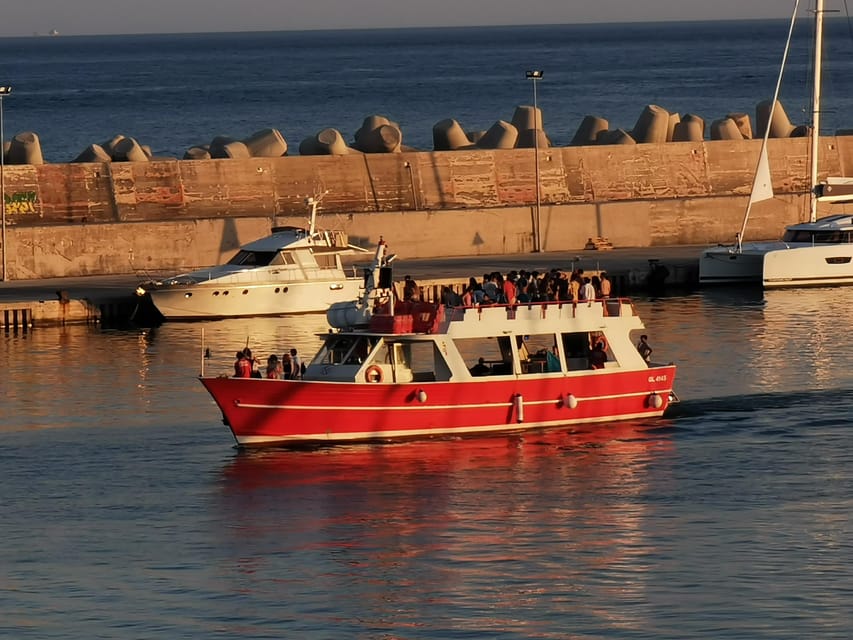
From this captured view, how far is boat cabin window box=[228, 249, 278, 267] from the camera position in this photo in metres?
55.4

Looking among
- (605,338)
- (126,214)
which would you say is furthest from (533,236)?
(605,338)

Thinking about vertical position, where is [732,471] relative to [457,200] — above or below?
below

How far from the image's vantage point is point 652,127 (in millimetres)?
77188

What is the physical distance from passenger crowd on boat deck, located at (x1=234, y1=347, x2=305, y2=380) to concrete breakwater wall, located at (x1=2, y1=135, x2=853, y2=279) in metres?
21.3

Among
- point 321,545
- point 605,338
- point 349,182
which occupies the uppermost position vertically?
point 349,182

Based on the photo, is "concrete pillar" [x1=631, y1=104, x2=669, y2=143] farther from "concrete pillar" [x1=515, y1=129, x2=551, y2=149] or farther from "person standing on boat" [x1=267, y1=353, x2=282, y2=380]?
"person standing on boat" [x1=267, y1=353, x2=282, y2=380]

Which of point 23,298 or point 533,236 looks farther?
point 533,236

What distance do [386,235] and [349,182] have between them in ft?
13.1

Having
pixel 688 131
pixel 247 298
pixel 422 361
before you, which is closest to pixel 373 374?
pixel 422 361

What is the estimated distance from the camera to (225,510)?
32.9 metres

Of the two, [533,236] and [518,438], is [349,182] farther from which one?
[518,438]

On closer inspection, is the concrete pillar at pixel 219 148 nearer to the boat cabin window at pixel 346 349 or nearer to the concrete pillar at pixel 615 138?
the concrete pillar at pixel 615 138

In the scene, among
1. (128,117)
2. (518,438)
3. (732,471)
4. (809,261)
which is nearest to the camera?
(732,471)

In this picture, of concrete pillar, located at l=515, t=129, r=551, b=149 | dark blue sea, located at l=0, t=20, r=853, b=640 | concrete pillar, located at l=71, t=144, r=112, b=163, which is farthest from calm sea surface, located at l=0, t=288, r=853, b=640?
concrete pillar, located at l=515, t=129, r=551, b=149
